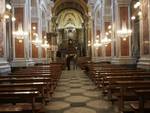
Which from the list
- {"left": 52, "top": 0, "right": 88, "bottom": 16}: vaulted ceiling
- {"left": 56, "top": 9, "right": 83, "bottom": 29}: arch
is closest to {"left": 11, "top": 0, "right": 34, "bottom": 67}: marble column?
{"left": 52, "top": 0, "right": 88, "bottom": 16}: vaulted ceiling

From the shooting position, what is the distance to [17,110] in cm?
407

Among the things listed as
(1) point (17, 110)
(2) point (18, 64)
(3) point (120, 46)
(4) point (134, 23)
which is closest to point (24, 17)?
(2) point (18, 64)

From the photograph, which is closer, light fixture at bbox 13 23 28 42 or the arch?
light fixture at bbox 13 23 28 42

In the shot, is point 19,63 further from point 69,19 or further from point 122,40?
point 69,19

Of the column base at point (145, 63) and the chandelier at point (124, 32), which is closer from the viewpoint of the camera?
the column base at point (145, 63)

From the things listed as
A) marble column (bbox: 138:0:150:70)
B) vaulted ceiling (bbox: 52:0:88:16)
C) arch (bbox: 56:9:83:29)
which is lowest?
marble column (bbox: 138:0:150:70)

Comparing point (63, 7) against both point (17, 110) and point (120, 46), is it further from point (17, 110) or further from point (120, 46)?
point (17, 110)

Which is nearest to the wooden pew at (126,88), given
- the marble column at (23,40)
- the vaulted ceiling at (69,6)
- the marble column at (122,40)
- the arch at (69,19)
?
the marble column at (122,40)

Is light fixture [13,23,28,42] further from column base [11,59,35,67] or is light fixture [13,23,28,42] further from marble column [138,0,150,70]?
marble column [138,0,150,70]

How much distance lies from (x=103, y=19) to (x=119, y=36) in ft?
18.3

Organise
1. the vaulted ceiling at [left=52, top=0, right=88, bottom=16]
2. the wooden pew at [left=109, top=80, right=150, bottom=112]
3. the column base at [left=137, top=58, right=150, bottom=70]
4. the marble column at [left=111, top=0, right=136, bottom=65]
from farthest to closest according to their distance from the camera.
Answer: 1. the vaulted ceiling at [left=52, top=0, right=88, bottom=16]
2. the marble column at [left=111, top=0, right=136, bottom=65]
3. the column base at [left=137, top=58, right=150, bottom=70]
4. the wooden pew at [left=109, top=80, right=150, bottom=112]

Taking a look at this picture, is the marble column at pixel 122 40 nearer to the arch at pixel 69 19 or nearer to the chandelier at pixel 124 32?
the chandelier at pixel 124 32

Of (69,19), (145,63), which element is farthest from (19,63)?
(69,19)

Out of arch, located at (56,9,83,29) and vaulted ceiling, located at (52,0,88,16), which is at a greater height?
vaulted ceiling, located at (52,0,88,16)
